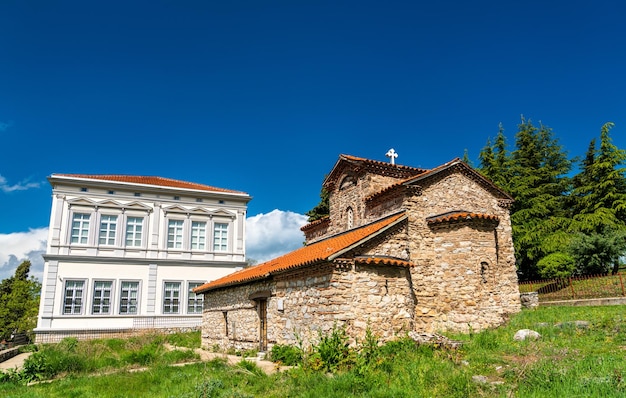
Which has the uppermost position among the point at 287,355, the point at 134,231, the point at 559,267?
the point at 134,231

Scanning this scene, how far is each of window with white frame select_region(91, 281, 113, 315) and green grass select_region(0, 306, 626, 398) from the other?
14727 millimetres

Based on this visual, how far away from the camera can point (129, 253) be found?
27.4m

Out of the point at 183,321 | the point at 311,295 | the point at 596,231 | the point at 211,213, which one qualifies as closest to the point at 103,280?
the point at 183,321

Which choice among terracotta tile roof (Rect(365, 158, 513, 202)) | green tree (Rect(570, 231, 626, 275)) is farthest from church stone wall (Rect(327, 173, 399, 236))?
green tree (Rect(570, 231, 626, 275))

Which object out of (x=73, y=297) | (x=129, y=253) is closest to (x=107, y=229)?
(x=129, y=253)

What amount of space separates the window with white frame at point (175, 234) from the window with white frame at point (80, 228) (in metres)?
4.84

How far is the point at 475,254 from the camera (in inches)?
527

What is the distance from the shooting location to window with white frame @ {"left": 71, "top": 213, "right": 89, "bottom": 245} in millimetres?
26547

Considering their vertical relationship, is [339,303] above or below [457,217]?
below

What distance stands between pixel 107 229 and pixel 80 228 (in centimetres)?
151

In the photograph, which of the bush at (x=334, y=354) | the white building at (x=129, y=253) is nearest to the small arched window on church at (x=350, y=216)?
the bush at (x=334, y=354)

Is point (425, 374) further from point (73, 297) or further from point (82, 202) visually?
point (82, 202)

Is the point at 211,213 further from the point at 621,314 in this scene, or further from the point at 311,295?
the point at 621,314

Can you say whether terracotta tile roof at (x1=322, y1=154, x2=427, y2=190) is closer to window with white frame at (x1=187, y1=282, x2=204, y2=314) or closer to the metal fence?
the metal fence
